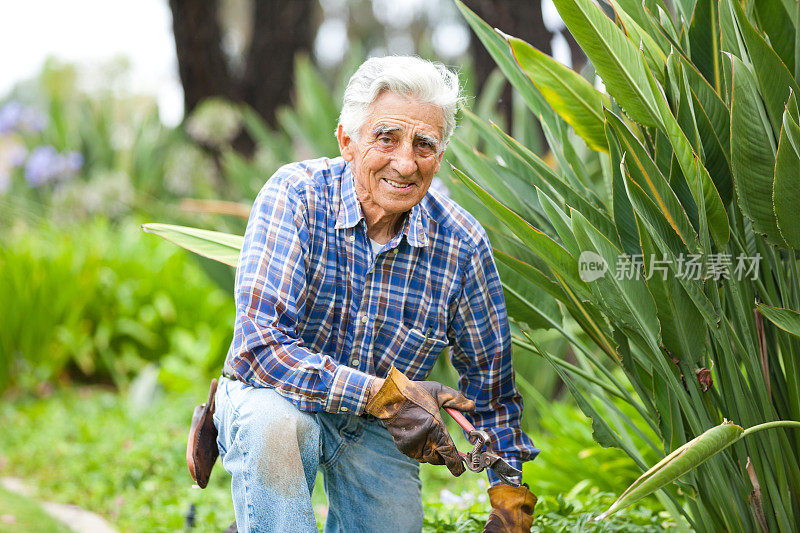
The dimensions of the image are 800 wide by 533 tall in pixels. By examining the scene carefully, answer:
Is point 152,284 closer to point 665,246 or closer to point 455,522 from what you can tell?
point 455,522

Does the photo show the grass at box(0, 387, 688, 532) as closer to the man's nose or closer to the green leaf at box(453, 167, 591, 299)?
the green leaf at box(453, 167, 591, 299)

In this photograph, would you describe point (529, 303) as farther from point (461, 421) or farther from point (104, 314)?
point (104, 314)

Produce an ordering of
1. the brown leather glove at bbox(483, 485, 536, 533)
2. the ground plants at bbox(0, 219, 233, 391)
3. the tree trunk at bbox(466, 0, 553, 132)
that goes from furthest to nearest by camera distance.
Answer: the ground plants at bbox(0, 219, 233, 391) → the tree trunk at bbox(466, 0, 553, 132) → the brown leather glove at bbox(483, 485, 536, 533)

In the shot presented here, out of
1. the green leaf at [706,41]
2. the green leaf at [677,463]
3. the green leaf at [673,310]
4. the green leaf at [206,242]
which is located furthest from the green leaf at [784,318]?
the green leaf at [206,242]

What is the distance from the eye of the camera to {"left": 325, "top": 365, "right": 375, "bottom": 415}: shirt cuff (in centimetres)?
180

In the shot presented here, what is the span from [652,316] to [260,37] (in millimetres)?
7864

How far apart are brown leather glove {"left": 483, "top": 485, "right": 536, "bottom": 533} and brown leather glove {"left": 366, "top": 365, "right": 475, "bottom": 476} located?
0.69 feet

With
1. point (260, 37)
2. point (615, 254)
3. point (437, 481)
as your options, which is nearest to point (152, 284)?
point (437, 481)

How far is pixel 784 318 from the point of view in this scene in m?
1.67

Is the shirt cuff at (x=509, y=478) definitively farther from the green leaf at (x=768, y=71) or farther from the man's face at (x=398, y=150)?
the green leaf at (x=768, y=71)

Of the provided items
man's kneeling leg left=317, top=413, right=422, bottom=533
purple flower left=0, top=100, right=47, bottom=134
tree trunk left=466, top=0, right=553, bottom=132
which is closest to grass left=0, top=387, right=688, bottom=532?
man's kneeling leg left=317, top=413, right=422, bottom=533

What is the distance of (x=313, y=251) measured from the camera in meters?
2.01

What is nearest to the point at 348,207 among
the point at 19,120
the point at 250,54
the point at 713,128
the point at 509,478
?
the point at 509,478

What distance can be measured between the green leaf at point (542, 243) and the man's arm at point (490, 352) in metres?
0.25
